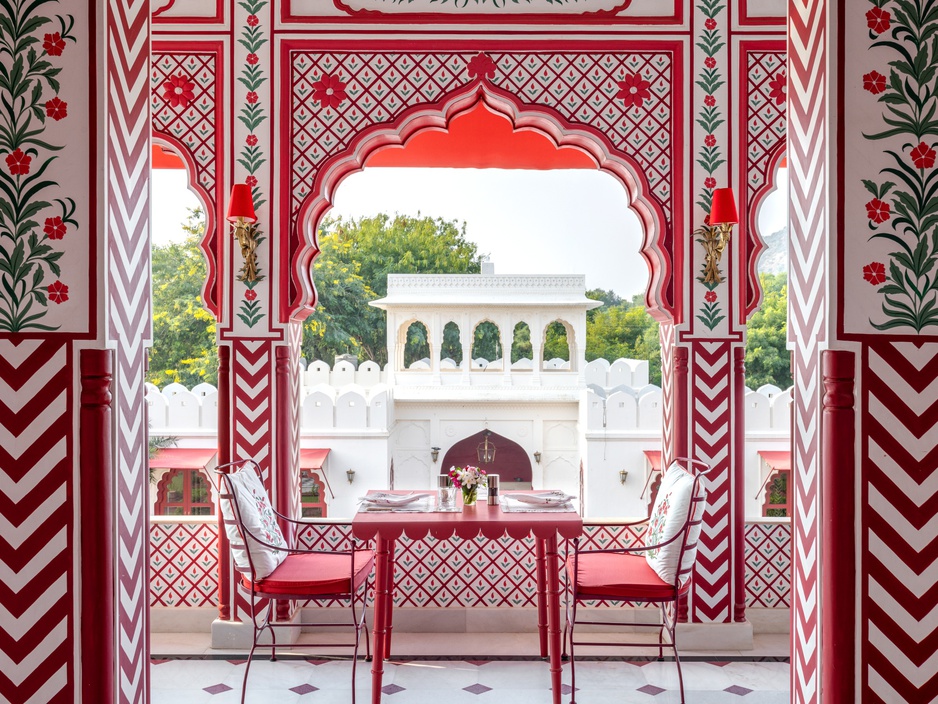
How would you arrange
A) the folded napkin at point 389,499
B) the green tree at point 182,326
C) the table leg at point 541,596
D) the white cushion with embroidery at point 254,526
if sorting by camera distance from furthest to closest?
the green tree at point 182,326, the table leg at point 541,596, the folded napkin at point 389,499, the white cushion with embroidery at point 254,526

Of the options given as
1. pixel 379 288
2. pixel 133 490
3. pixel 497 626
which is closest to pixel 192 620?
pixel 497 626

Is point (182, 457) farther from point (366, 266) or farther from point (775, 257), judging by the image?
point (775, 257)

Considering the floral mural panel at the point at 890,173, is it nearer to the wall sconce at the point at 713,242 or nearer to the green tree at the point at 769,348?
the wall sconce at the point at 713,242

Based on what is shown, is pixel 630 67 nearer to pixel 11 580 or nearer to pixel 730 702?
pixel 730 702

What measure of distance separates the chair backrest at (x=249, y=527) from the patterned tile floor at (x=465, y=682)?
73 cm

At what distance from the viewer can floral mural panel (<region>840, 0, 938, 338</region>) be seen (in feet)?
7.05

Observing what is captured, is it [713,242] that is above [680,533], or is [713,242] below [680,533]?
above

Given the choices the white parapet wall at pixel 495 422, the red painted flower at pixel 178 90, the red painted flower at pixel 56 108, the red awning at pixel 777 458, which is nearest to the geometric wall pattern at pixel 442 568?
the white parapet wall at pixel 495 422

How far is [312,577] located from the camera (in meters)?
4.01

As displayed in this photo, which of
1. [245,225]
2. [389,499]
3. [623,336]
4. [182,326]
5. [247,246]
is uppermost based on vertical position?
[245,225]

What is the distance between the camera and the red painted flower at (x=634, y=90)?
4.85 metres

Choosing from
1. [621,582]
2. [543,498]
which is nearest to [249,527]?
[543,498]

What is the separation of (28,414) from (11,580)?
1.57 feet

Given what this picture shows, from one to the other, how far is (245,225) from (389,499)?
1.91 m
